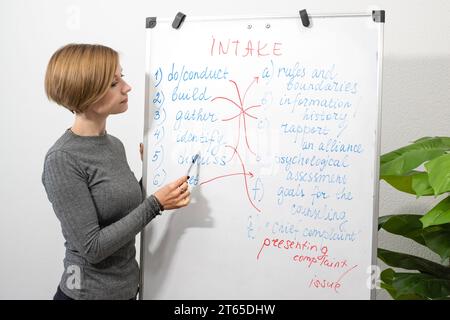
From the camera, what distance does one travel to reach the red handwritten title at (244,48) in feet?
4.18

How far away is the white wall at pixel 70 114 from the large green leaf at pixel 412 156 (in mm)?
461

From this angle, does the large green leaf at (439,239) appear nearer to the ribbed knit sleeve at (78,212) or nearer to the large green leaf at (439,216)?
the large green leaf at (439,216)

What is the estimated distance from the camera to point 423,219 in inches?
43.1

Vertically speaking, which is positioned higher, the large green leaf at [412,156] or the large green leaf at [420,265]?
the large green leaf at [412,156]

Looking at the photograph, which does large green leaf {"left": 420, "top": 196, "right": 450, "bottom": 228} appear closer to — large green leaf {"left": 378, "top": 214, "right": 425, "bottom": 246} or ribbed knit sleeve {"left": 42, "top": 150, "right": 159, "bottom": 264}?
large green leaf {"left": 378, "top": 214, "right": 425, "bottom": 246}

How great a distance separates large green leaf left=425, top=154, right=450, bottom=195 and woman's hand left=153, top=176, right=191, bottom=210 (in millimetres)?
638

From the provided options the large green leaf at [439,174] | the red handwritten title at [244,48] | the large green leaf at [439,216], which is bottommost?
the large green leaf at [439,216]

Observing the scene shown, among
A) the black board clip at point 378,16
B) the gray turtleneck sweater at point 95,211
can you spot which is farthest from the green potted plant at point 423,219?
the gray turtleneck sweater at point 95,211

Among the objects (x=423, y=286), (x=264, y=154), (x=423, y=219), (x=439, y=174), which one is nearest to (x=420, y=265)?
(x=423, y=286)

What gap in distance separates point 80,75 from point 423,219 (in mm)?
933

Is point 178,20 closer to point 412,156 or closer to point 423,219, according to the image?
point 412,156

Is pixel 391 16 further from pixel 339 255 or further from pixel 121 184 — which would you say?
pixel 121 184
